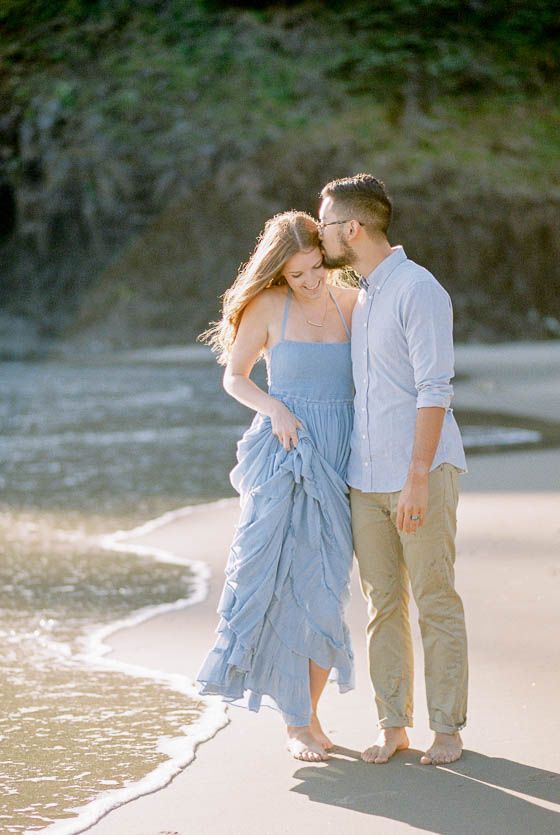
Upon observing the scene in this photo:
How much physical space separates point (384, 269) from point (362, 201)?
0.19 metres

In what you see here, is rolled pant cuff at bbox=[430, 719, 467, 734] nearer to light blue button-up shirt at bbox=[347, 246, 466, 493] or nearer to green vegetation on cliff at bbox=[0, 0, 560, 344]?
light blue button-up shirt at bbox=[347, 246, 466, 493]

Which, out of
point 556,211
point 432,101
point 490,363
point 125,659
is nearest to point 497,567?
point 125,659

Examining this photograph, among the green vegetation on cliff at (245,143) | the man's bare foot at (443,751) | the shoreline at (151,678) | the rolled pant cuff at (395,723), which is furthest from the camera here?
the green vegetation on cliff at (245,143)

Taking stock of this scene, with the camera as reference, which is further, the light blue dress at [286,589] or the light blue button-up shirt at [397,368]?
the light blue dress at [286,589]

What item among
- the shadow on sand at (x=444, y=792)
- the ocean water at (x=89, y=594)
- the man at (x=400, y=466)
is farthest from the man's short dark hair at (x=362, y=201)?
the ocean water at (x=89, y=594)

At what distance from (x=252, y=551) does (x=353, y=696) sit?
0.88m

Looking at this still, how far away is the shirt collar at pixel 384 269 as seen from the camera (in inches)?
154

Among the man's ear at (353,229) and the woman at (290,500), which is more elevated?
the man's ear at (353,229)

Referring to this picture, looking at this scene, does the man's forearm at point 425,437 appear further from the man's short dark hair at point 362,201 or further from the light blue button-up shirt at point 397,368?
the man's short dark hair at point 362,201

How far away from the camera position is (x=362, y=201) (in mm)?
3932

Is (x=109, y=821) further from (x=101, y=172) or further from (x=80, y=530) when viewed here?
(x=101, y=172)

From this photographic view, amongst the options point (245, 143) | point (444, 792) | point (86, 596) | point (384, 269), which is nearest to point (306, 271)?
point (384, 269)

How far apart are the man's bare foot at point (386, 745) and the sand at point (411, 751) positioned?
0.09ft

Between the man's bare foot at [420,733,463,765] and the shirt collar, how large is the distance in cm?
122
